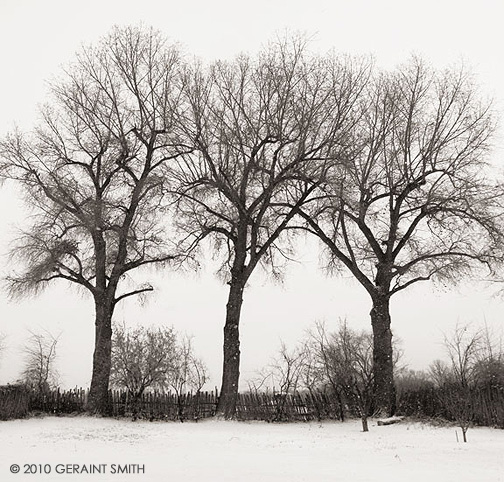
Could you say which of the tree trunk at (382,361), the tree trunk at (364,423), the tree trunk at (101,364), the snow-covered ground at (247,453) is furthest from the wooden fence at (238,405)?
the tree trunk at (364,423)

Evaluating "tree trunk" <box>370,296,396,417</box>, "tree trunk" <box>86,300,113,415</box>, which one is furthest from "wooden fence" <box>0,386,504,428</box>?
"tree trunk" <box>370,296,396,417</box>

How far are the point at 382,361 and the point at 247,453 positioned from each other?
11622 millimetres

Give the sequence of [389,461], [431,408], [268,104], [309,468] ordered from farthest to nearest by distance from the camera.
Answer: [268,104] → [431,408] → [389,461] → [309,468]

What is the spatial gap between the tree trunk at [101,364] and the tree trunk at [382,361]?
10688 mm

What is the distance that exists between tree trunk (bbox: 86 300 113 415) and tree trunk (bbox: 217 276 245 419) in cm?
473

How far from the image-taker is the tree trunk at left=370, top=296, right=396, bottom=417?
22203 mm

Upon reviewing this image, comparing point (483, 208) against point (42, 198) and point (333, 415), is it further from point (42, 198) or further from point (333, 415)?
point (42, 198)

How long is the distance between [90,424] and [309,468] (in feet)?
38.6

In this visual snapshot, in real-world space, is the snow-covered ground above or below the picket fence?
below

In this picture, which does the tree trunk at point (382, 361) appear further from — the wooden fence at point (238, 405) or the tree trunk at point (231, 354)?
the tree trunk at point (231, 354)

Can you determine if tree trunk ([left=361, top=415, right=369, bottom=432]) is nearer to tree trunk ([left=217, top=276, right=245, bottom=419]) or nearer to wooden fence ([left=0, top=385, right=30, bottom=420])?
tree trunk ([left=217, top=276, right=245, bottom=419])

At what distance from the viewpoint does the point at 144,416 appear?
22.6 m

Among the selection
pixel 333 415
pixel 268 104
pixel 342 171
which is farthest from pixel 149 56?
pixel 333 415

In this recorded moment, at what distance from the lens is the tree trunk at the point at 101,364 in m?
22.7
